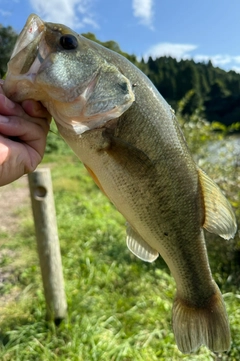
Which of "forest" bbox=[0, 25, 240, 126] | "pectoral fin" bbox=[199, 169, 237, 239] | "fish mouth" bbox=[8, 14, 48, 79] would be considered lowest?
"pectoral fin" bbox=[199, 169, 237, 239]

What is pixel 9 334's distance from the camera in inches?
131

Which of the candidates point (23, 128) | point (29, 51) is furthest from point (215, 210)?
point (29, 51)

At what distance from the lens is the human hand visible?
1.38 metres

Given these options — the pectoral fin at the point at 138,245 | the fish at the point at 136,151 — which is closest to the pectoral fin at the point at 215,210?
the fish at the point at 136,151

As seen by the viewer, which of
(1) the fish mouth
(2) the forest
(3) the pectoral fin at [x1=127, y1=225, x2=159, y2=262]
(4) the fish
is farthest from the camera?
(2) the forest

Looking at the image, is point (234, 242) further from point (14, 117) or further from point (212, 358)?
point (14, 117)

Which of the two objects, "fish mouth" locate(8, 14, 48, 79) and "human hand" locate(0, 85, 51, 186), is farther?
"human hand" locate(0, 85, 51, 186)

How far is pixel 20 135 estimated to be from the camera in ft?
4.75

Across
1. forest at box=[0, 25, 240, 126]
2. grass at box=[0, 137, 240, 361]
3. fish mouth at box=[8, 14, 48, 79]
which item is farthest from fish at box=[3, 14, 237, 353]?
forest at box=[0, 25, 240, 126]

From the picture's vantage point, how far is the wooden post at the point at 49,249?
3.38m

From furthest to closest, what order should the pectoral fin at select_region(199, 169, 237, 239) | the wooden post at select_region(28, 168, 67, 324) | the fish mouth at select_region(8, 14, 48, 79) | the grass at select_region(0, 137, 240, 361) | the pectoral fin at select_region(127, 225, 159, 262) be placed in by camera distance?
the wooden post at select_region(28, 168, 67, 324) → the grass at select_region(0, 137, 240, 361) → the pectoral fin at select_region(127, 225, 159, 262) → the pectoral fin at select_region(199, 169, 237, 239) → the fish mouth at select_region(8, 14, 48, 79)

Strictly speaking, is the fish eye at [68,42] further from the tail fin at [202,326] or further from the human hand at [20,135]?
the tail fin at [202,326]

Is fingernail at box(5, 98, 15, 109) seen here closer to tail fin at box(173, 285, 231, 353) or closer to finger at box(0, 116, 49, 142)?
finger at box(0, 116, 49, 142)

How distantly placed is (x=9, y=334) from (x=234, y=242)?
128 inches
